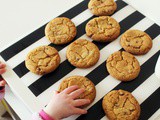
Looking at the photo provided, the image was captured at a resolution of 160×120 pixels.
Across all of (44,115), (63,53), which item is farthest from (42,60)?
(44,115)

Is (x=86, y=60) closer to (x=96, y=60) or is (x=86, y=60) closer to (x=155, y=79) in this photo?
(x=96, y=60)

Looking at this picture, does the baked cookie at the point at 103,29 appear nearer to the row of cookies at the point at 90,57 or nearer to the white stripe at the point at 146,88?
the row of cookies at the point at 90,57

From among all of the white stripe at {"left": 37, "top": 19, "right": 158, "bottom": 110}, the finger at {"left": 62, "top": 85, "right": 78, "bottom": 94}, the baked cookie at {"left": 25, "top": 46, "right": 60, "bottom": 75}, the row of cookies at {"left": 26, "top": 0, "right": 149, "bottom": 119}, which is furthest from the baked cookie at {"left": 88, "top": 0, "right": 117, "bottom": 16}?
the finger at {"left": 62, "top": 85, "right": 78, "bottom": 94}

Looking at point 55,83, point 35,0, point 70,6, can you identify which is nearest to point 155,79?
point 55,83

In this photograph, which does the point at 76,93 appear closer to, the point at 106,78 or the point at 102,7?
the point at 106,78

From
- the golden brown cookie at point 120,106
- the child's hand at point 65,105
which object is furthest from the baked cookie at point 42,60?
the golden brown cookie at point 120,106

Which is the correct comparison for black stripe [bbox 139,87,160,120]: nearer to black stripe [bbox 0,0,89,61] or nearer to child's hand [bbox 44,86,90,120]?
child's hand [bbox 44,86,90,120]
